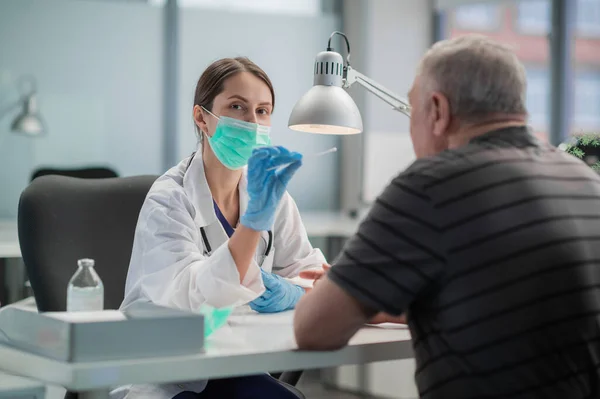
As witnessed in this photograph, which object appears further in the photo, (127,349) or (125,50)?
(125,50)

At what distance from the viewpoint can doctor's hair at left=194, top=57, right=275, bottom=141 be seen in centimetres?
206

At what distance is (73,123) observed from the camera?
487 cm

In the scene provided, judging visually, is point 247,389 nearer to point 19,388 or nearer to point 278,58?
point 19,388

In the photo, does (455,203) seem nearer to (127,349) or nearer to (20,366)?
(127,349)

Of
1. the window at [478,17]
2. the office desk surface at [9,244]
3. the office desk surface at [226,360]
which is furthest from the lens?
the window at [478,17]

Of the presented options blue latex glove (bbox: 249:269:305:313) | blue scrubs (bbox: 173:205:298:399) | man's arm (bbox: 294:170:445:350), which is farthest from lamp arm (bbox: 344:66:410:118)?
blue scrubs (bbox: 173:205:298:399)

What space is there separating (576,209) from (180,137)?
3.92 meters

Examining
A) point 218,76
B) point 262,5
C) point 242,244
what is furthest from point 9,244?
point 262,5

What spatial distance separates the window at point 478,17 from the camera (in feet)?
14.9

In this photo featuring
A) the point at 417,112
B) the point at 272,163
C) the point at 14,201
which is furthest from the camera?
the point at 14,201

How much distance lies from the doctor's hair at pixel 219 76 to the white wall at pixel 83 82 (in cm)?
291

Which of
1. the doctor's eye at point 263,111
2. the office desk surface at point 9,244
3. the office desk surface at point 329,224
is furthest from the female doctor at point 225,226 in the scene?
the office desk surface at point 329,224

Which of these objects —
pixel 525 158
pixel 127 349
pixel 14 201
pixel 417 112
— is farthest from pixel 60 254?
pixel 14 201

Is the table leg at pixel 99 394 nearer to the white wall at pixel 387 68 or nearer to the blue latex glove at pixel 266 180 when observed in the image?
the blue latex glove at pixel 266 180
